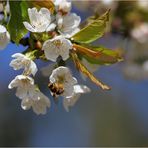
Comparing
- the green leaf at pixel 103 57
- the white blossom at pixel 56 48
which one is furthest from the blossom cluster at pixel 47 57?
the green leaf at pixel 103 57

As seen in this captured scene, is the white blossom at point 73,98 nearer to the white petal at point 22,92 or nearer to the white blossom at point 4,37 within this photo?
the white petal at point 22,92

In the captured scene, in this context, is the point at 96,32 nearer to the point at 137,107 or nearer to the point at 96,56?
the point at 96,56

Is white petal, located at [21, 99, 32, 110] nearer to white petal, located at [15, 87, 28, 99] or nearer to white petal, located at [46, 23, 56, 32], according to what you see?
white petal, located at [15, 87, 28, 99]

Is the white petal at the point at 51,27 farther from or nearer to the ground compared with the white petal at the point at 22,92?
farther from the ground

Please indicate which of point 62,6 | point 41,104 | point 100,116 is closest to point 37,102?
point 41,104

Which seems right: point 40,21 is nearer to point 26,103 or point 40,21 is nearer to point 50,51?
point 50,51

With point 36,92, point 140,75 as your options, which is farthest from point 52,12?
point 140,75
